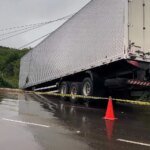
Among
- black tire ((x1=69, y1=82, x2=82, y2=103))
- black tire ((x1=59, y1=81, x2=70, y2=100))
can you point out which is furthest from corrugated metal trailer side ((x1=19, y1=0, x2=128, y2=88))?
black tire ((x1=69, y1=82, x2=82, y2=103))

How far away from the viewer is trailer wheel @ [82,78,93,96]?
56.1 feet

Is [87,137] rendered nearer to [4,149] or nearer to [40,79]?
[4,149]

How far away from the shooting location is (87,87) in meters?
17.6

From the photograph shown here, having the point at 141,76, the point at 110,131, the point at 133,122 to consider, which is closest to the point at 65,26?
the point at 141,76

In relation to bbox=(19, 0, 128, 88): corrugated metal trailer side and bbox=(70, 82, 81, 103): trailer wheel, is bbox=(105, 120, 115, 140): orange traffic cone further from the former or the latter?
bbox=(70, 82, 81, 103): trailer wheel

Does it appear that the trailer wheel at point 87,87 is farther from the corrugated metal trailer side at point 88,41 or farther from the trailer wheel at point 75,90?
the trailer wheel at point 75,90

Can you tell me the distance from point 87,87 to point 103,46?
2.44 m

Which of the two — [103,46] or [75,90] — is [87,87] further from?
[103,46]

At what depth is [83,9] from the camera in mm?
18188

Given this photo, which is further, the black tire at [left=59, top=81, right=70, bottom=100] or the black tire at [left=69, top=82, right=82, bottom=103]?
the black tire at [left=59, top=81, right=70, bottom=100]

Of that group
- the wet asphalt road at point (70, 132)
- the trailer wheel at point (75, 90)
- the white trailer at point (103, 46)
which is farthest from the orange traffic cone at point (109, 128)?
the trailer wheel at point (75, 90)

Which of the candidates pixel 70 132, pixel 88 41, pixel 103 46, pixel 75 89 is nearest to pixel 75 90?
pixel 75 89

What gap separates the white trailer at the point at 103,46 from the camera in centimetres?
1441

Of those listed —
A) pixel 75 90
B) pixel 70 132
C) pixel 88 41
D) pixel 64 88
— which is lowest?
pixel 70 132
